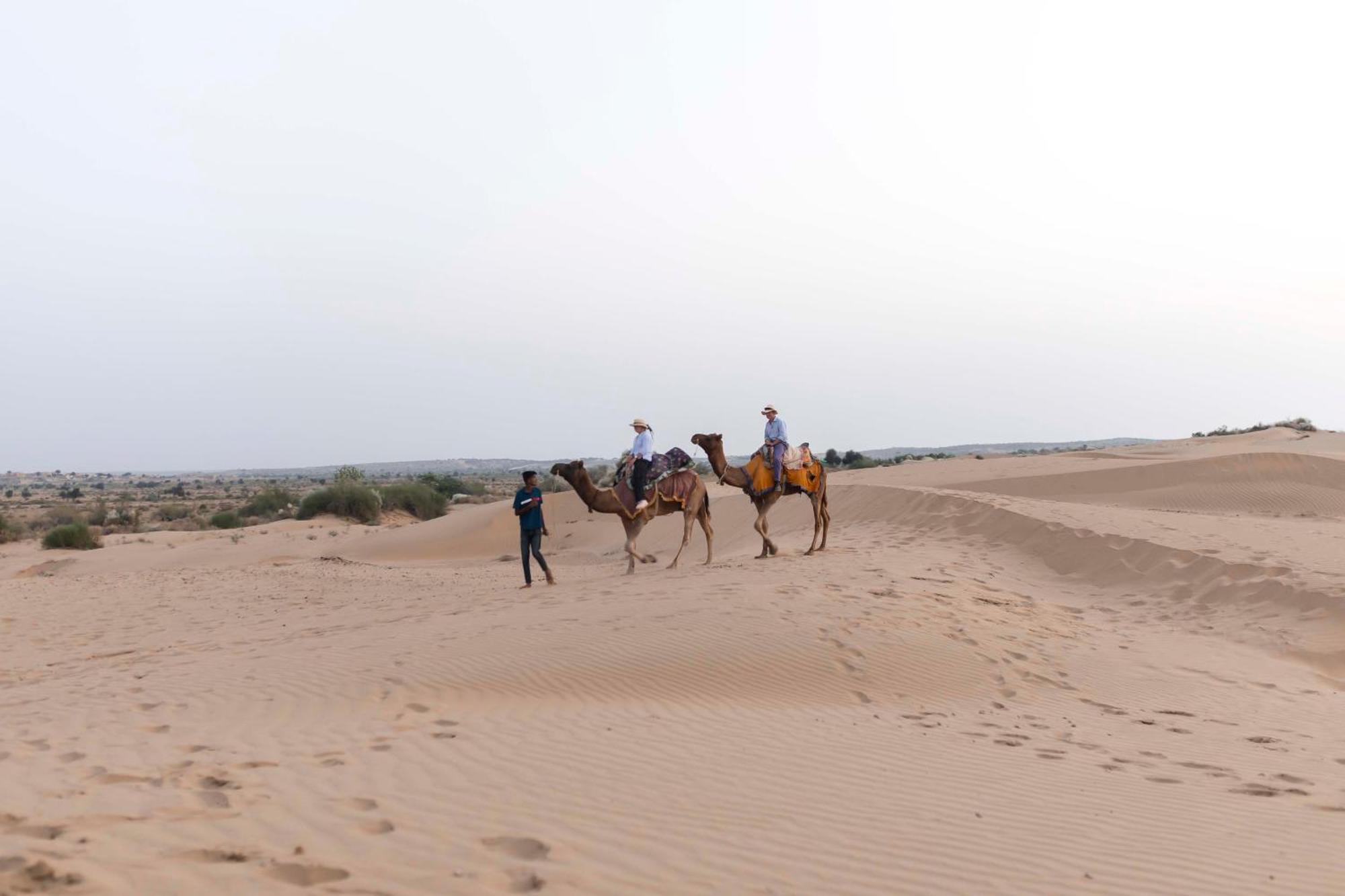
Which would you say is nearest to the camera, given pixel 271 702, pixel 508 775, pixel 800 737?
pixel 508 775

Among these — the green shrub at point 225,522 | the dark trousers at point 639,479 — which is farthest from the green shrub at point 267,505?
the dark trousers at point 639,479

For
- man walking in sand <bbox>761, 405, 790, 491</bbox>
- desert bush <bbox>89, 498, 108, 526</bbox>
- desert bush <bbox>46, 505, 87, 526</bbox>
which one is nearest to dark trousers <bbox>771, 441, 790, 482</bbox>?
man walking in sand <bbox>761, 405, 790, 491</bbox>

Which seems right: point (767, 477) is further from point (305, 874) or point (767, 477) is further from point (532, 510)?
point (305, 874)

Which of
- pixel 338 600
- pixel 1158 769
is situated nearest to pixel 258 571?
pixel 338 600

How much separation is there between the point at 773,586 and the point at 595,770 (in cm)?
666

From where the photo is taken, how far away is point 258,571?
23328mm

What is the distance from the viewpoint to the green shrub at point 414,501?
4269 cm

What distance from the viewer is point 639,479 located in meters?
15.6

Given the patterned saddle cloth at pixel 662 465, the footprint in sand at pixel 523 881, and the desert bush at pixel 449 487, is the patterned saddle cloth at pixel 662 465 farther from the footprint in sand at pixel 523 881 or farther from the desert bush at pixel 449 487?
the desert bush at pixel 449 487

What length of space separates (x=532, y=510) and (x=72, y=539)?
2246 centimetres

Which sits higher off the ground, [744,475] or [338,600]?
[744,475]

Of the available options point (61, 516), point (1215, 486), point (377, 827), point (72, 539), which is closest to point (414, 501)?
point (61, 516)

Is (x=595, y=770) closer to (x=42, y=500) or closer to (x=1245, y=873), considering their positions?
(x=1245, y=873)

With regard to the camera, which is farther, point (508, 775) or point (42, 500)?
point (42, 500)
